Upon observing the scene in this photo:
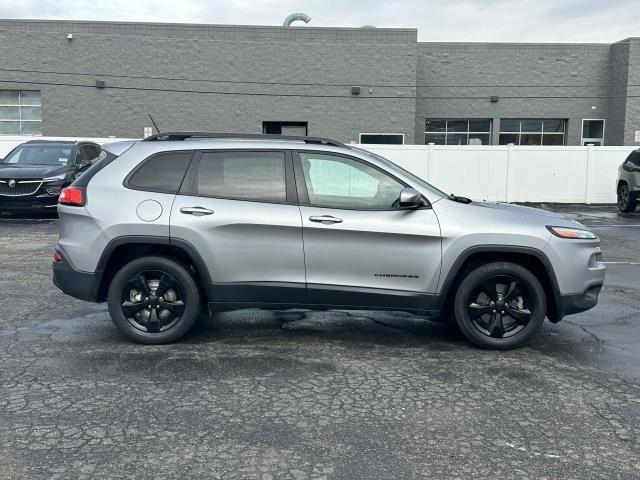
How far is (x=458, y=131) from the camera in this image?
30359 mm

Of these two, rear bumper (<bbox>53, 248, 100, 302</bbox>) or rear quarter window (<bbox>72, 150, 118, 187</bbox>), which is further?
rear quarter window (<bbox>72, 150, 118, 187</bbox>)

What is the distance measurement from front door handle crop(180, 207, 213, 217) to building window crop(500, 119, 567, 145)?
87.7ft

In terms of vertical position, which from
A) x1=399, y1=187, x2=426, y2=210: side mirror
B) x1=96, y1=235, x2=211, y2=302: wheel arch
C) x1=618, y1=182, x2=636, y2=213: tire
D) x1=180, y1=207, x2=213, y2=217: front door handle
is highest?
x1=399, y1=187, x2=426, y2=210: side mirror

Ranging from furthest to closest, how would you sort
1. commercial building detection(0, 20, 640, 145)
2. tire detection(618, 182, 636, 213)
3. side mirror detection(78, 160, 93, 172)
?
commercial building detection(0, 20, 640, 145), tire detection(618, 182, 636, 213), side mirror detection(78, 160, 93, 172)

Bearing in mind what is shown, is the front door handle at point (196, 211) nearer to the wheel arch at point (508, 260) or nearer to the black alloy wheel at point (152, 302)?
the black alloy wheel at point (152, 302)

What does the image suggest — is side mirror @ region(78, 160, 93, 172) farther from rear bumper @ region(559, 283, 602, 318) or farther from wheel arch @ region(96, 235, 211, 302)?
rear bumper @ region(559, 283, 602, 318)

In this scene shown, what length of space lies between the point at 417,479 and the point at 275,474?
73cm

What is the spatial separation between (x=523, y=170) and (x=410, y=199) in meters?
17.4

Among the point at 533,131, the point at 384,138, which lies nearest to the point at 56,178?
the point at 384,138

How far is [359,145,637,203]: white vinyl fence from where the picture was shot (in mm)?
21391

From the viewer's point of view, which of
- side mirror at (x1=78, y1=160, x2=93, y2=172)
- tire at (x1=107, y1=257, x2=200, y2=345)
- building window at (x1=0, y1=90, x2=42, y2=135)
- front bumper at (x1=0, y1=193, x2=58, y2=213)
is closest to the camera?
tire at (x1=107, y1=257, x2=200, y2=345)

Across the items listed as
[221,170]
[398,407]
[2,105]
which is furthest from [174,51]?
[398,407]

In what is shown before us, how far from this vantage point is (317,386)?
4672 millimetres

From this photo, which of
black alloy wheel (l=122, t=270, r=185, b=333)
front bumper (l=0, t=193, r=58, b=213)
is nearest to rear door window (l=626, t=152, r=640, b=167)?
front bumper (l=0, t=193, r=58, b=213)
